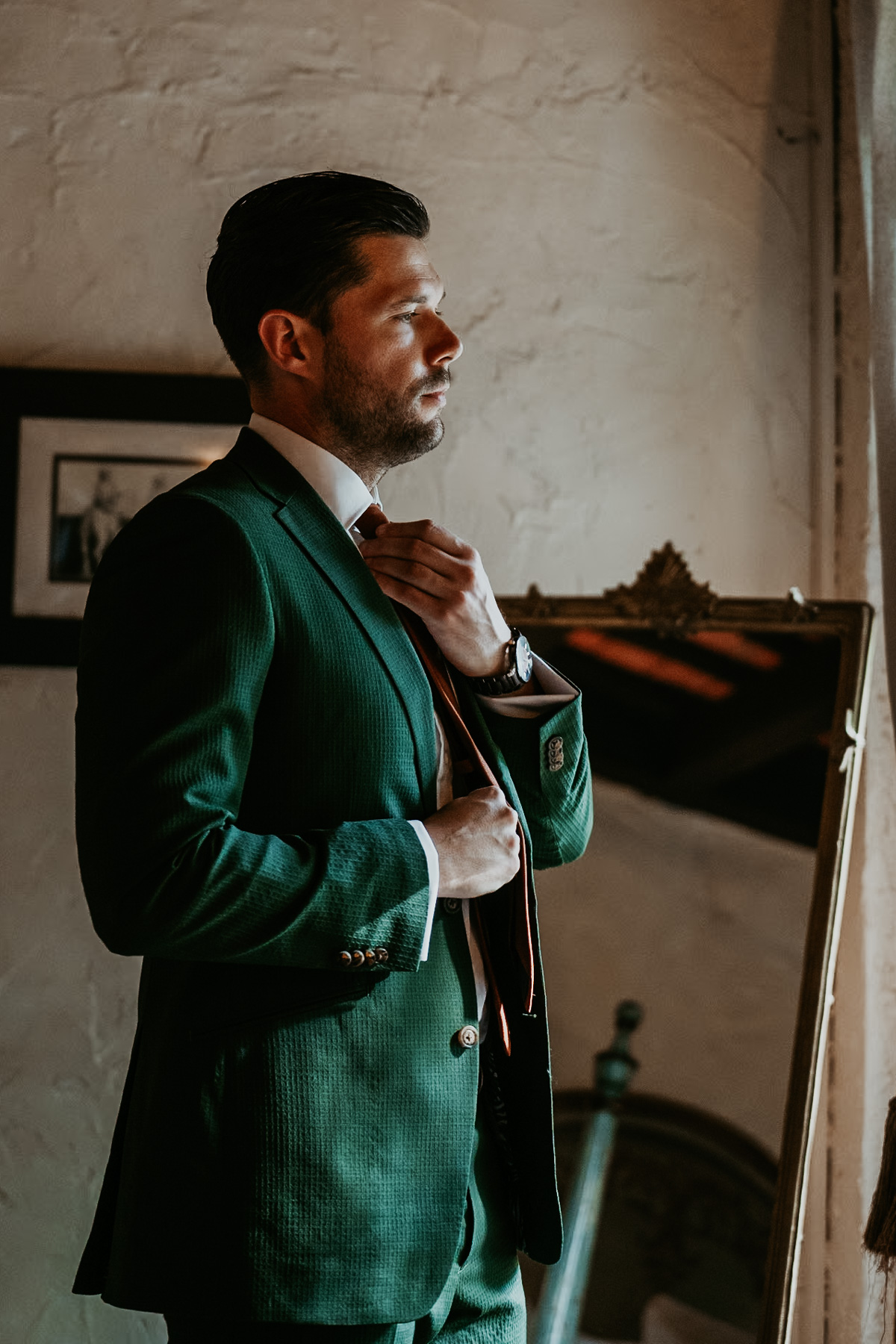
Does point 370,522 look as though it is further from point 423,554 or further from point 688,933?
point 688,933

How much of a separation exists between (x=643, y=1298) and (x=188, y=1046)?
3.25 ft

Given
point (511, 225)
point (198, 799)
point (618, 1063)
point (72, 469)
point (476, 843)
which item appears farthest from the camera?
point (511, 225)

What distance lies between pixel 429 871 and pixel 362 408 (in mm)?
459

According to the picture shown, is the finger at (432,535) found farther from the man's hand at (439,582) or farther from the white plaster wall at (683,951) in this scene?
the white plaster wall at (683,951)

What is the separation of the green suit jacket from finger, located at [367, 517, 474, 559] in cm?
11

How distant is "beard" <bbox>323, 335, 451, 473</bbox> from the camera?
1279mm

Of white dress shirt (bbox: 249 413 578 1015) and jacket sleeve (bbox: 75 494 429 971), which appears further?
white dress shirt (bbox: 249 413 578 1015)

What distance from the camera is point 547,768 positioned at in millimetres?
1312

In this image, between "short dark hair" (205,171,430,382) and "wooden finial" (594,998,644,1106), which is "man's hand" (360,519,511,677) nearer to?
Answer: "short dark hair" (205,171,430,382)

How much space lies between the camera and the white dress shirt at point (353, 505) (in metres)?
1.24

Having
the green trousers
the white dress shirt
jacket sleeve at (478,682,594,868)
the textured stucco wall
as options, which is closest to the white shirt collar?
the white dress shirt

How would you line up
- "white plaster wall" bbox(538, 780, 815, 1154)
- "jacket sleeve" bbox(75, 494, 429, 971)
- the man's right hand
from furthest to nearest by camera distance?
"white plaster wall" bbox(538, 780, 815, 1154) → the man's right hand → "jacket sleeve" bbox(75, 494, 429, 971)

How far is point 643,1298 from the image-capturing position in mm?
1781

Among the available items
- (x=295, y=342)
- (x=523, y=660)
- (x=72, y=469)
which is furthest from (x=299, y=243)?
(x=72, y=469)
